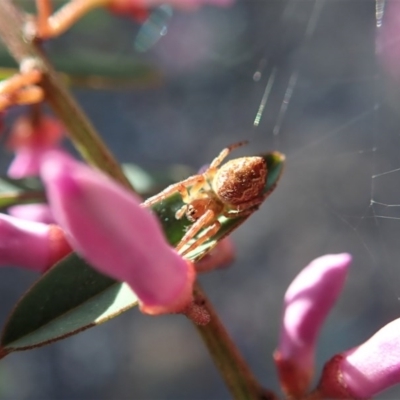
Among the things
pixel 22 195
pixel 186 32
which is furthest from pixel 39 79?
pixel 186 32

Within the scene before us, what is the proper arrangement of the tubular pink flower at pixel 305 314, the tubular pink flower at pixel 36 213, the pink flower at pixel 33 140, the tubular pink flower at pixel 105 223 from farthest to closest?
1. the pink flower at pixel 33 140
2. the tubular pink flower at pixel 36 213
3. the tubular pink flower at pixel 305 314
4. the tubular pink flower at pixel 105 223

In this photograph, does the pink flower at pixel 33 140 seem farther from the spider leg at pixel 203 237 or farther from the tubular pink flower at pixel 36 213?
the spider leg at pixel 203 237

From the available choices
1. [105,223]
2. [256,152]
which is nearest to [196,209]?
[105,223]

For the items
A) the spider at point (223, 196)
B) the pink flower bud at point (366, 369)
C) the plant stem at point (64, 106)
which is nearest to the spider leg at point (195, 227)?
the spider at point (223, 196)

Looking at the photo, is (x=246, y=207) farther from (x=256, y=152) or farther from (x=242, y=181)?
(x=256, y=152)

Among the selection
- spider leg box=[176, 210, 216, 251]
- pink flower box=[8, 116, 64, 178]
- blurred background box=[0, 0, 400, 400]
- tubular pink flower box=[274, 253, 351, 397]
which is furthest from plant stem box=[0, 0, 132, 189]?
blurred background box=[0, 0, 400, 400]

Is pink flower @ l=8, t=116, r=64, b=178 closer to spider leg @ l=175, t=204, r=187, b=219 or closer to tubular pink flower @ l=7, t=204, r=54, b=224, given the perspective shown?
tubular pink flower @ l=7, t=204, r=54, b=224

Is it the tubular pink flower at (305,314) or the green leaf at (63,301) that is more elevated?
the green leaf at (63,301)
